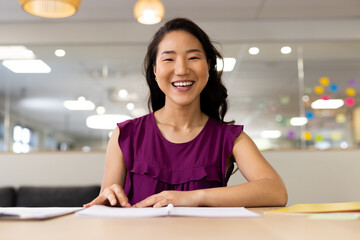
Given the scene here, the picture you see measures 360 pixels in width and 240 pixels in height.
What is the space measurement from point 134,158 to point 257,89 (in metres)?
3.15

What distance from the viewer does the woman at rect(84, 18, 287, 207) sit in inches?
57.8

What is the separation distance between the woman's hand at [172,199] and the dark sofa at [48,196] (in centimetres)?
208

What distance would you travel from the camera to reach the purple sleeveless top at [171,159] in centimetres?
146

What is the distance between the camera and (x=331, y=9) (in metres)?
4.37

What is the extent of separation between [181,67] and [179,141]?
29 centimetres

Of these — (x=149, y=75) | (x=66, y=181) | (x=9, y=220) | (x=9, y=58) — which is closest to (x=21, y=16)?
(x=9, y=58)

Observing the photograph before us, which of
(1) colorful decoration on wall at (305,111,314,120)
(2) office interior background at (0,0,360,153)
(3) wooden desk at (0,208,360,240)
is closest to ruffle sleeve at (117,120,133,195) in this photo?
(3) wooden desk at (0,208,360,240)

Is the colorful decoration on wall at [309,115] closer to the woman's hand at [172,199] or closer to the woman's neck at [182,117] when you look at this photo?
the woman's neck at [182,117]

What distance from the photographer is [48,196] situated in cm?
303

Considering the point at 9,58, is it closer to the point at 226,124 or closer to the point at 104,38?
the point at 104,38

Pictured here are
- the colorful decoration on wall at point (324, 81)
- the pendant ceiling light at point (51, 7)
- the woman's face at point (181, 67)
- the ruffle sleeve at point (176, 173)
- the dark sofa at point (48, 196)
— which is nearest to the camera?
the ruffle sleeve at point (176, 173)

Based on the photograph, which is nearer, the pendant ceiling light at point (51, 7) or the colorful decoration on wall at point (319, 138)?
the pendant ceiling light at point (51, 7)

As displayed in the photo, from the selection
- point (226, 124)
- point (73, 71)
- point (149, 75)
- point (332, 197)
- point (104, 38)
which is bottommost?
point (332, 197)

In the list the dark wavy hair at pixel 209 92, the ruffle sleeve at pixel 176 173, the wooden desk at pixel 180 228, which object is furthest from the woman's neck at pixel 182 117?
the wooden desk at pixel 180 228
